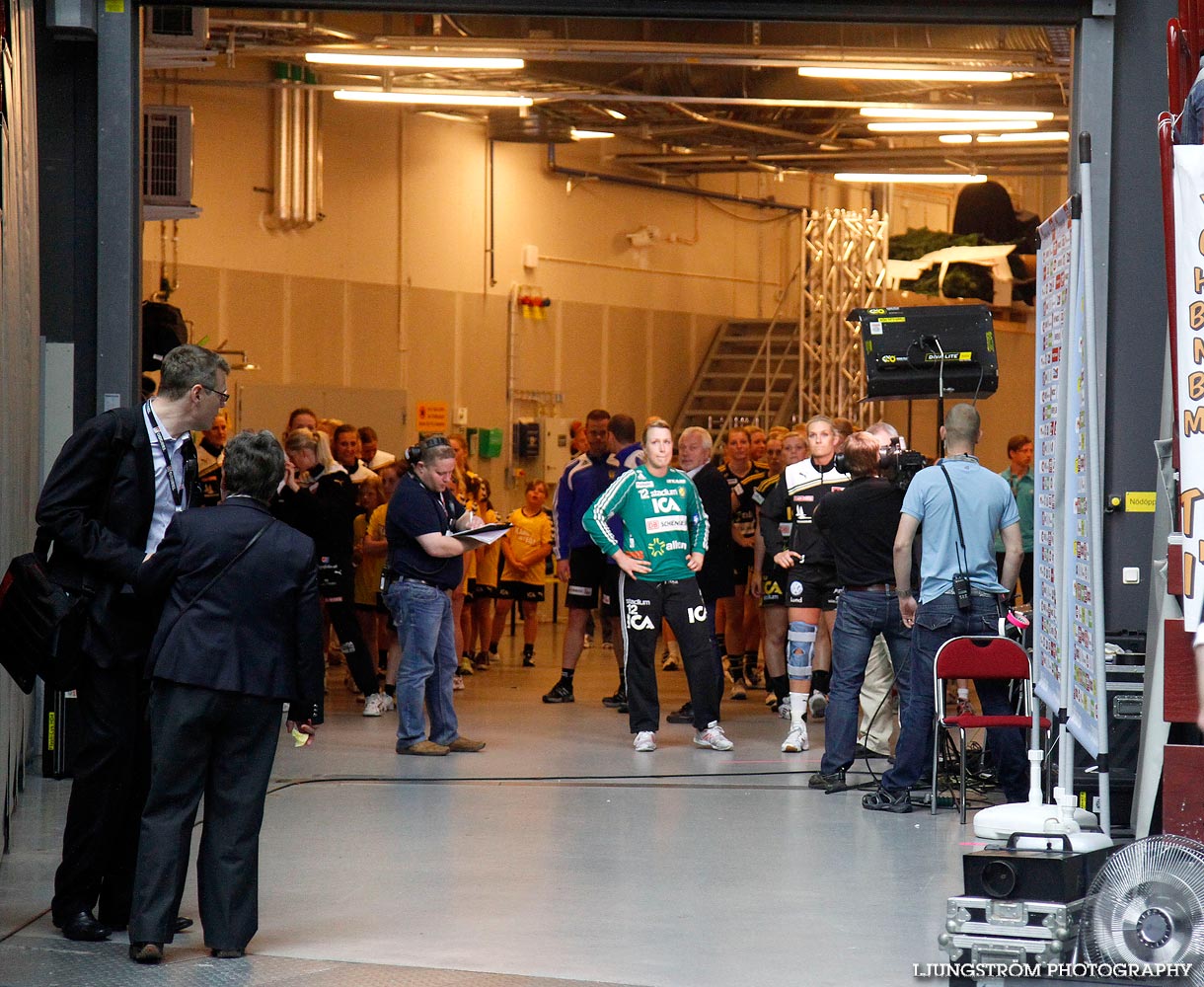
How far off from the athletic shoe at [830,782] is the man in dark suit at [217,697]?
3.54 metres

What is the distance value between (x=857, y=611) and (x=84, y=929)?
155 inches

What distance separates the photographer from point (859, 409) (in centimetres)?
1945

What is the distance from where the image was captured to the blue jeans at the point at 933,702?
6.96 metres

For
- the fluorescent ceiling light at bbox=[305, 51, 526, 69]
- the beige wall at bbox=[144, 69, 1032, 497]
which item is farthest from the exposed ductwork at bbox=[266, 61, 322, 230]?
the fluorescent ceiling light at bbox=[305, 51, 526, 69]

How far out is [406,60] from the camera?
43.0ft

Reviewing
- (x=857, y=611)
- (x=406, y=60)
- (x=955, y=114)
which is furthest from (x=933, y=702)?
(x=955, y=114)

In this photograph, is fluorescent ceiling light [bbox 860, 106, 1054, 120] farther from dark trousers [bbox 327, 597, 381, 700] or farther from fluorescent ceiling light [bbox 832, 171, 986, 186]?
dark trousers [bbox 327, 597, 381, 700]

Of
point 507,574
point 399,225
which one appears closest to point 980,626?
point 507,574

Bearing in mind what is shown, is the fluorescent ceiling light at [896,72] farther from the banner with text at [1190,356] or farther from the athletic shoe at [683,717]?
the banner with text at [1190,356]

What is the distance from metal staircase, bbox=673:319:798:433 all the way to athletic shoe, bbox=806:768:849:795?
12624mm

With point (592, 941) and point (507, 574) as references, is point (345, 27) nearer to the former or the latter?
point (507, 574)

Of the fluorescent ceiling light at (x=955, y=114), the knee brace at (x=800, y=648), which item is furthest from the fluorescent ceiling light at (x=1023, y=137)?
the knee brace at (x=800, y=648)

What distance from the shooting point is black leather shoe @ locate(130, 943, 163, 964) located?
14.9ft

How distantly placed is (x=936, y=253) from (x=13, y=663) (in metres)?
17.1
